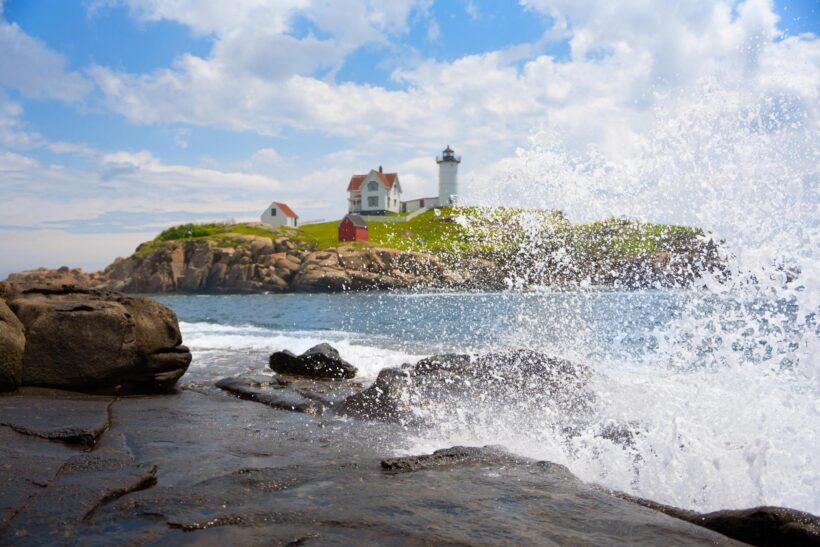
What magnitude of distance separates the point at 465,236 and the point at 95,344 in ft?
266

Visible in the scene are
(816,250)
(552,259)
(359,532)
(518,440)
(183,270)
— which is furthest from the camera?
(183,270)

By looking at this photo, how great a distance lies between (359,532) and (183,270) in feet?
286

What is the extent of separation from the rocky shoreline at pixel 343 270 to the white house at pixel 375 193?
32061 millimetres

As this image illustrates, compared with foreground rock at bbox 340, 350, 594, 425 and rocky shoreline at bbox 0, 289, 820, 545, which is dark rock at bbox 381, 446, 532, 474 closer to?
rocky shoreline at bbox 0, 289, 820, 545

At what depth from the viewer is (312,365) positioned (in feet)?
51.8

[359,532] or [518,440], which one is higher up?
[359,532]

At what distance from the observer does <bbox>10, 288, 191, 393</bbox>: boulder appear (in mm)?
10945

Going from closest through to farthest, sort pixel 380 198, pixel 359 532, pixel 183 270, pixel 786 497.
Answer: pixel 359 532
pixel 786 497
pixel 183 270
pixel 380 198

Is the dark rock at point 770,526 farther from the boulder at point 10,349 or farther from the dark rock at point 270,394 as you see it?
the boulder at point 10,349

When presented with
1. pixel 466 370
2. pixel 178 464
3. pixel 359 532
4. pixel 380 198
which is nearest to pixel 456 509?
pixel 359 532

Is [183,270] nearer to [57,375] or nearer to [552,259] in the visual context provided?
[552,259]

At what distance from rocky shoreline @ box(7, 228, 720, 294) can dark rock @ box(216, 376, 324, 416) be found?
194ft

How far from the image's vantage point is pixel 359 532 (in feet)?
14.8

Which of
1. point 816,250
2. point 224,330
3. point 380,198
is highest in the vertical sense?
point 380,198
